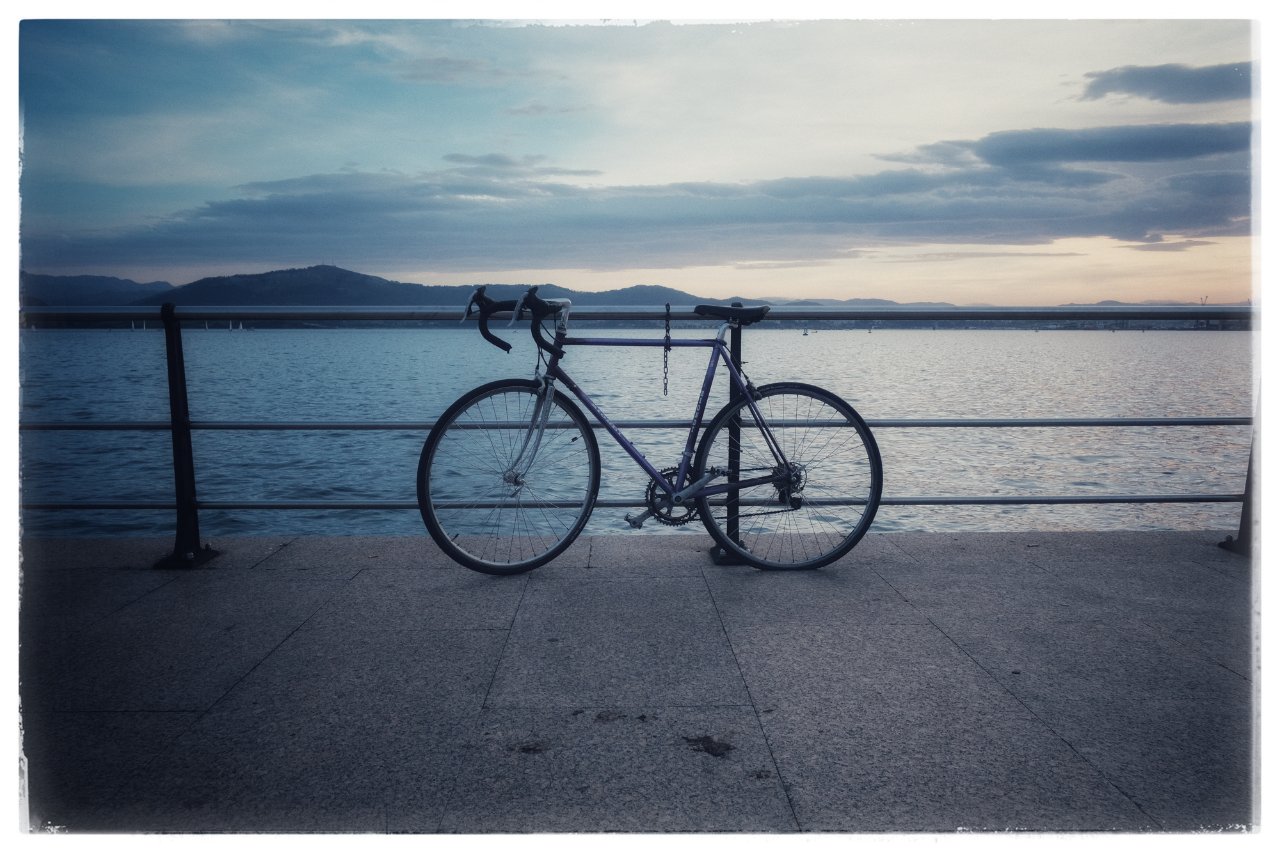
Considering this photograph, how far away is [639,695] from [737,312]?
185 cm

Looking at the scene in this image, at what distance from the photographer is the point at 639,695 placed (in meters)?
2.47

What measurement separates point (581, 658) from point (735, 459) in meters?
1.38

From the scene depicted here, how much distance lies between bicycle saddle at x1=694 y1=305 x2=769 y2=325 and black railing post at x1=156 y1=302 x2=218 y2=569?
99.1 inches

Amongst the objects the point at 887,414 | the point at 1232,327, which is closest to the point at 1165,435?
the point at 887,414

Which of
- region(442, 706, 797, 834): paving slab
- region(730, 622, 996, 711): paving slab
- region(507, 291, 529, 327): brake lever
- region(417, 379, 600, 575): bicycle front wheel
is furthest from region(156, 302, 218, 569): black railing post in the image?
region(730, 622, 996, 711): paving slab

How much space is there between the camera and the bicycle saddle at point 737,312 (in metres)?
3.62

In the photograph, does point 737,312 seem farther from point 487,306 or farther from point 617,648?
point 617,648

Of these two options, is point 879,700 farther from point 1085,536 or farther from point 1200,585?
point 1085,536

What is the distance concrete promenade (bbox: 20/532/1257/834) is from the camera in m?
1.92

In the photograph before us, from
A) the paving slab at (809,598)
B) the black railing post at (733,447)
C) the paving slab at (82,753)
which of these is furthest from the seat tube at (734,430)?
the paving slab at (82,753)

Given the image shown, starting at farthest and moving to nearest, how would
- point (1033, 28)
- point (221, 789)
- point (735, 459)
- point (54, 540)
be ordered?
point (54, 540) → point (735, 459) → point (1033, 28) → point (221, 789)

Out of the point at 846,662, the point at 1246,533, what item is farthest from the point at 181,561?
the point at 1246,533

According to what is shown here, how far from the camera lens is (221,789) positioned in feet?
6.50

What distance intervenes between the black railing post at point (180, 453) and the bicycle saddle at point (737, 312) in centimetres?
252
